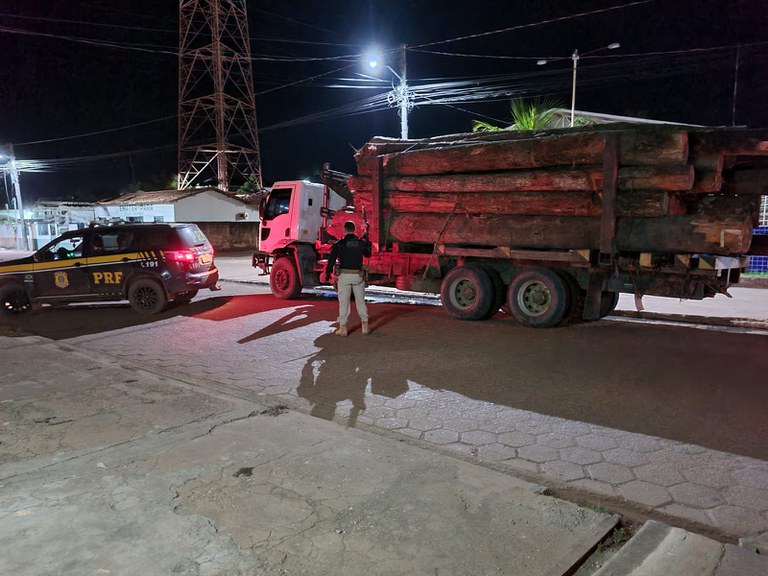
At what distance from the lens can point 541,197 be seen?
8.62 meters

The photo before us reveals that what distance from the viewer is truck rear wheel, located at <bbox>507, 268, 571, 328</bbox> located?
28.2ft

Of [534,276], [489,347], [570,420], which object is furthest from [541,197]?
[570,420]

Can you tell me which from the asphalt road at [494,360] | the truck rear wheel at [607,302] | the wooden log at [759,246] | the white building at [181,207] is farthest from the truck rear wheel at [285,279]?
the white building at [181,207]

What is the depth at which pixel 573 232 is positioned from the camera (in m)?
8.39

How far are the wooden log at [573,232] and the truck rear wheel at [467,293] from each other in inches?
21.3

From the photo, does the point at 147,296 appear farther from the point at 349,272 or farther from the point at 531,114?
the point at 531,114

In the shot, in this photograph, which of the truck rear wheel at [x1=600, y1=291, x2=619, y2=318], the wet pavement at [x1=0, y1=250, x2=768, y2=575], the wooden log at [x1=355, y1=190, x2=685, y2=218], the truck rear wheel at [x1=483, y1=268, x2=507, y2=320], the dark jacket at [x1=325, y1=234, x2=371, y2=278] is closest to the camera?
the wet pavement at [x1=0, y1=250, x2=768, y2=575]

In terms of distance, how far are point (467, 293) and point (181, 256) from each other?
221 inches

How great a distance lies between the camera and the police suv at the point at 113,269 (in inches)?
422

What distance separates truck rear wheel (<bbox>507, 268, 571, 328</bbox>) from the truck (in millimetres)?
20

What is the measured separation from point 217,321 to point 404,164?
4.53 metres

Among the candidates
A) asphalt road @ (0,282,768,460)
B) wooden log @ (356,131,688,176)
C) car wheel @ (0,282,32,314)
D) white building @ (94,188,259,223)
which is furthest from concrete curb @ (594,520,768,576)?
white building @ (94,188,259,223)

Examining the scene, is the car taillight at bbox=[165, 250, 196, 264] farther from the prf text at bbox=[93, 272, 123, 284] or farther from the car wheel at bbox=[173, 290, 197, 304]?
the prf text at bbox=[93, 272, 123, 284]

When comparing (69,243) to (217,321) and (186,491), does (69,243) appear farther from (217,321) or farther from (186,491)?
(186,491)
